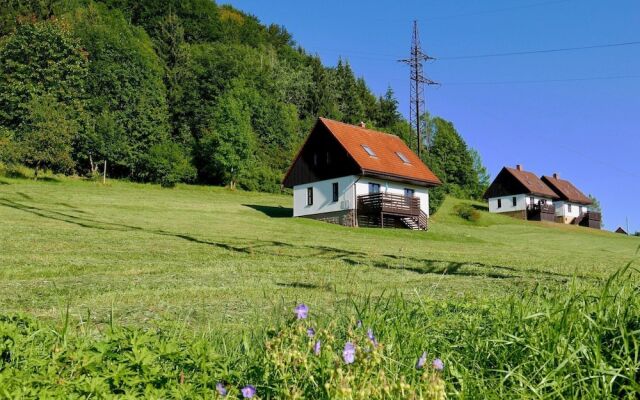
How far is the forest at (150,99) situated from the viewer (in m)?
48.5

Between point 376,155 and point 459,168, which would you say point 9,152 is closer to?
point 376,155

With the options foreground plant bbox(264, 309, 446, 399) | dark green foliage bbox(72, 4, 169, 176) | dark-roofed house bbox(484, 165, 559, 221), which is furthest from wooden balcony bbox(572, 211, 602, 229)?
foreground plant bbox(264, 309, 446, 399)

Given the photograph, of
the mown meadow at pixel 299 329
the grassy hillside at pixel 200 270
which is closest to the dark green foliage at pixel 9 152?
the grassy hillside at pixel 200 270

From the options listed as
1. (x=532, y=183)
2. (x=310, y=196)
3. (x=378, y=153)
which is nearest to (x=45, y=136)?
(x=310, y=196)

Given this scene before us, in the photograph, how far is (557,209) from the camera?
7319cm

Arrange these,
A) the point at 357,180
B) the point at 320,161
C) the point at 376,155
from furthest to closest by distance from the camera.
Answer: the point at 320,161
the point at 376,155
the point at 357,180

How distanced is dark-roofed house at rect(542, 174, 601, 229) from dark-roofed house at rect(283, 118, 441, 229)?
132 ft

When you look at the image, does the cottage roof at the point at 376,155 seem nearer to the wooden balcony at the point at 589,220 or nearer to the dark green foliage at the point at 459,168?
the wooden balcony at the point at 589,220

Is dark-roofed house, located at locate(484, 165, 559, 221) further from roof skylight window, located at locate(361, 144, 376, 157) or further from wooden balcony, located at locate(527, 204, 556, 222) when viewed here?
roof skylight window, located at locate(361, 144, 376, 157)

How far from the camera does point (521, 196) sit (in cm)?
6844

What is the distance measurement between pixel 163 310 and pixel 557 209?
73193mm

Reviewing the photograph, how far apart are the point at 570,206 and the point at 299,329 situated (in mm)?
77363

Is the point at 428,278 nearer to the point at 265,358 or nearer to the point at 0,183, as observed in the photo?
the point at 265,358

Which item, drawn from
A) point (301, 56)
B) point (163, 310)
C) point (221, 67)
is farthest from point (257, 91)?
point (163, 310)
